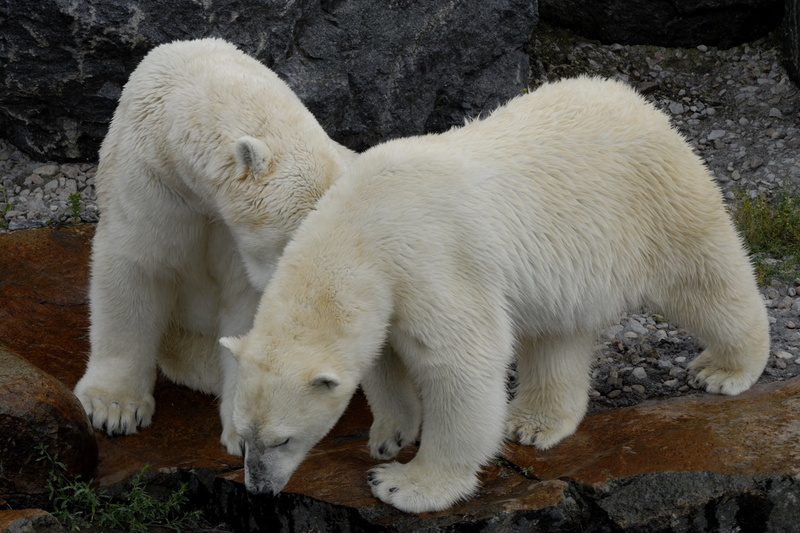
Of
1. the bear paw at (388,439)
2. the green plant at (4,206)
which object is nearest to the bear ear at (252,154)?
the bear paw at (388,439)

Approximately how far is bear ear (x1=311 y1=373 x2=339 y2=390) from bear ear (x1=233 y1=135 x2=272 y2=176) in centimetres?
96

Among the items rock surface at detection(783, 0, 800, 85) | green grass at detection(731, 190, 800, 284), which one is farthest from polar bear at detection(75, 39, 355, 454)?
rock surface at detection(783, 0, 800, 85)

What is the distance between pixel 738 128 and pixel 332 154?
14.8ft

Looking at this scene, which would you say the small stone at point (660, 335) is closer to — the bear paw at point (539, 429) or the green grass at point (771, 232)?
the green grass at point (771, 232)

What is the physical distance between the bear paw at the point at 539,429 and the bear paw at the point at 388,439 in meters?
0.47

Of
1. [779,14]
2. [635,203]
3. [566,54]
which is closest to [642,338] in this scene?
[635,203]

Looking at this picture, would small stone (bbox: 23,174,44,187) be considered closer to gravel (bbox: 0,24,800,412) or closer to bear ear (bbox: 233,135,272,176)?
gravel (bbox: 0,24,800,412)

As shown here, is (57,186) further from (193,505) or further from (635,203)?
(635,203)

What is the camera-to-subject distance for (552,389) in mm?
4758

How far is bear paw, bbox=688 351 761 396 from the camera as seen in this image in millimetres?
4969

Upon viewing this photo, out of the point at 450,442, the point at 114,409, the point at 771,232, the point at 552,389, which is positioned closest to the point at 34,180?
the point at 114,409

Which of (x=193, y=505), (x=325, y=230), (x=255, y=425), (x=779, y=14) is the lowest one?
(x=193, y=505)

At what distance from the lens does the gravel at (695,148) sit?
546cm

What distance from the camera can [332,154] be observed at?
4.30 m
